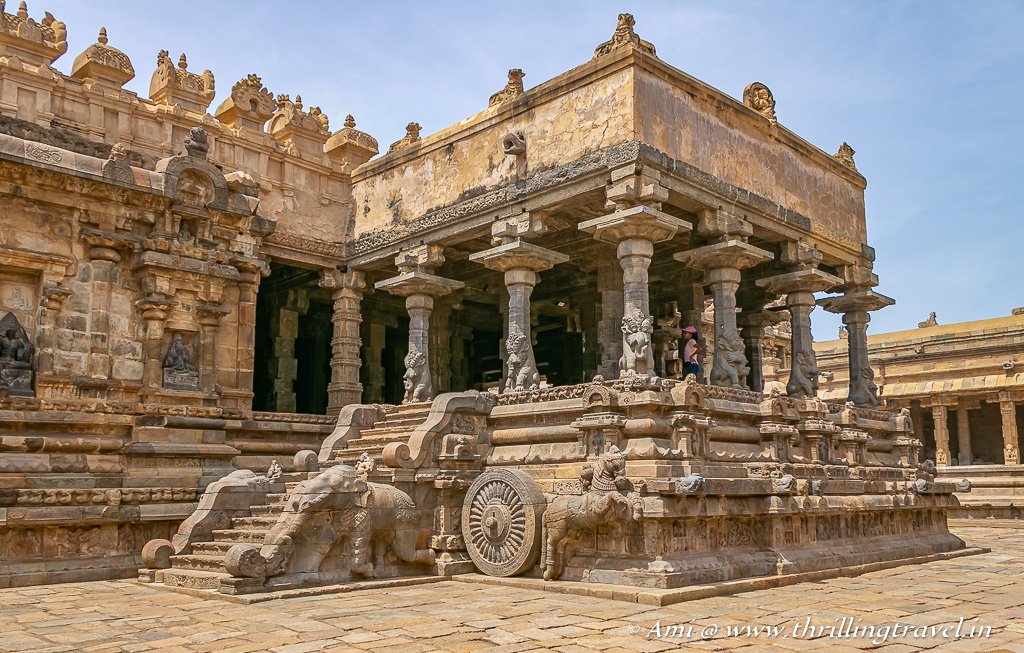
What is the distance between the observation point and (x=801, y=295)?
584 inches

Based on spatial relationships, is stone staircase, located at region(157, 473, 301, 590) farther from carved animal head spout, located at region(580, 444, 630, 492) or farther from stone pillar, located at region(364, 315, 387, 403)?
stone pillar, located at region(364, 315, 387, 403)

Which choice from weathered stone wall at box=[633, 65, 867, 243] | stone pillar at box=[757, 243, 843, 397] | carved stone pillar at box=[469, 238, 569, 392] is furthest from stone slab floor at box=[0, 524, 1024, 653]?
weathered stone wall at box=[633, 65, 867, 243]

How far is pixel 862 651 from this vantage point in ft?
22.3

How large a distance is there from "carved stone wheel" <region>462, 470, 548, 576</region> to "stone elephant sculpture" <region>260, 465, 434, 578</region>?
2.15ft

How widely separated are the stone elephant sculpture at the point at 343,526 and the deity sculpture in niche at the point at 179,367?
157 inches

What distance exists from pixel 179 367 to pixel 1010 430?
2546 centimetres

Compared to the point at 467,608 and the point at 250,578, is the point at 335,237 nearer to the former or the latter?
the point at 250,578

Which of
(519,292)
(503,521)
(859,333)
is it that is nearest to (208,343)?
(519,292)

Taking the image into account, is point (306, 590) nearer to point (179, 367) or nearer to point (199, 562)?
point (199, 562)

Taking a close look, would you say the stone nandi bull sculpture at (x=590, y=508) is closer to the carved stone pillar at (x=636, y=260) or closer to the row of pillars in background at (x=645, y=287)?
the carved stone pillar at (x=636, y=260)

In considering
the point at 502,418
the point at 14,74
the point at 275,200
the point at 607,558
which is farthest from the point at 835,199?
the point at 14,74

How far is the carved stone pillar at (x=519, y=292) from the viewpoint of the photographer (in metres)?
12.9

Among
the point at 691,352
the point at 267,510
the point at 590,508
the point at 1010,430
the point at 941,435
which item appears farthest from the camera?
the point at 941,435

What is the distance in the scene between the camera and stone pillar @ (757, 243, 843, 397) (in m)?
14.3
